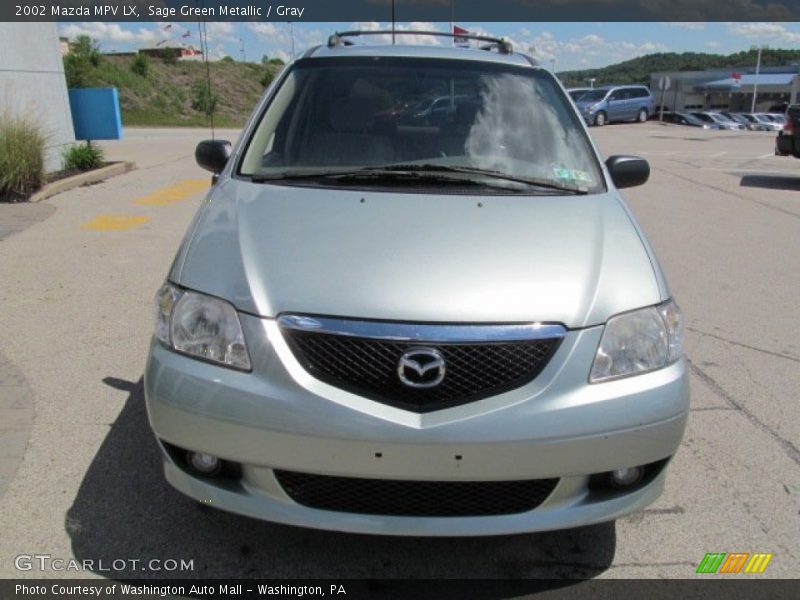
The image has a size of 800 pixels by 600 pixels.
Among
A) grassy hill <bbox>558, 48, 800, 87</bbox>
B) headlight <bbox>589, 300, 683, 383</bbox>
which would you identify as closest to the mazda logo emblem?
headlight <bbox>589, 300, 683, 383</bbox>

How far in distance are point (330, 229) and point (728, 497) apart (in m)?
2.02

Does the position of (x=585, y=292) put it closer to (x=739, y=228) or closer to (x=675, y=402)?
(x=675, y=402)

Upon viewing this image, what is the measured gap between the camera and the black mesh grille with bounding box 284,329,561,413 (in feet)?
7.32

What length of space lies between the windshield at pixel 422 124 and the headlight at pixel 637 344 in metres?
0.96

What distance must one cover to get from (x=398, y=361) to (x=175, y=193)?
926 centimetres

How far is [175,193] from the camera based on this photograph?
420 inches

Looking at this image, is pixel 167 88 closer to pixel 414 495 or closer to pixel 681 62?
pixel 414 495

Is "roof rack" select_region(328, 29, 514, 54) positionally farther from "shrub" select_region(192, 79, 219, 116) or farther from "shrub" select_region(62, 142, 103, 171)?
"shrub" select_region(62, 142, 103, 171)

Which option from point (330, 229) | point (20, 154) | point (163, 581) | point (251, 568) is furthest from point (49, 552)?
point (20, 154)

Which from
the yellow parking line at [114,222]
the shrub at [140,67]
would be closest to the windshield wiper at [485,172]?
the yellow parking line at [114,222]

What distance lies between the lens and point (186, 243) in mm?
2768

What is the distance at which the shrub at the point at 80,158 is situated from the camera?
466 inches

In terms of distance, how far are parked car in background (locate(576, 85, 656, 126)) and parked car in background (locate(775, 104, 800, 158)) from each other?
55.4 feet

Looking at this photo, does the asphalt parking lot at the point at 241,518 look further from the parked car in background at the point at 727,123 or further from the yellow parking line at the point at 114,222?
the parked car in background at the point at 727,123
